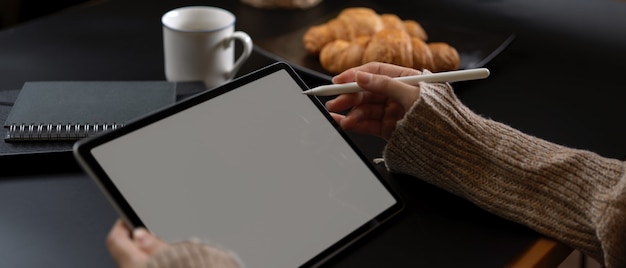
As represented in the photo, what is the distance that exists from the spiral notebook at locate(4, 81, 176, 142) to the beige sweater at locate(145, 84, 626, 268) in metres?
0.31

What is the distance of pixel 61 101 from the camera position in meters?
0.91

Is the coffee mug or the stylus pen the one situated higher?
the stylus pen

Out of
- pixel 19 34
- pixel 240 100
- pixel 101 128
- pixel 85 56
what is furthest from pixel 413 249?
pixel 19 34

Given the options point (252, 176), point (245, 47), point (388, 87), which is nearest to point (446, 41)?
point (245, 47)

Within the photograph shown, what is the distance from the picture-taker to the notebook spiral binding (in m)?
0.85

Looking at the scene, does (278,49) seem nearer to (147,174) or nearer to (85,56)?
(85,56)

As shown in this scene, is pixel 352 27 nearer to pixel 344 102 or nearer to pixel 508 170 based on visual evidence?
pixel 344 102

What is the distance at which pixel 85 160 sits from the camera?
25.4 inches

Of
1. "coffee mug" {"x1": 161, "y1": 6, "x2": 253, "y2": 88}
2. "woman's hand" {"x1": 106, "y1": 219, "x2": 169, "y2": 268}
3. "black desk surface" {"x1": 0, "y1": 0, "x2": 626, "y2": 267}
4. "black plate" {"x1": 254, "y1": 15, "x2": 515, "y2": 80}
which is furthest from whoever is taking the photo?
"black plate" {"x1": 254, "y1": 15, "x2": 515, "y2": 80}

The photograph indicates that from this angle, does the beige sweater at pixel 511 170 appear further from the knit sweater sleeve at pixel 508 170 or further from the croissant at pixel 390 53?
the croissant at pixel 390 53

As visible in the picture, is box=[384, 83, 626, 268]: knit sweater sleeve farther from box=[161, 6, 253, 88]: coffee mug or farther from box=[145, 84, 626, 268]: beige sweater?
box=[161, 6, 253, 88]: coffee mug

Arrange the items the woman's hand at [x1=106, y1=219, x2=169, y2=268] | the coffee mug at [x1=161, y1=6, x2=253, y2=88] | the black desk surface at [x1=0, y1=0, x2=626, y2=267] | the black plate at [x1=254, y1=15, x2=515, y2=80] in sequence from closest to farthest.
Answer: the woman's hand at [x1=106, y1=219, x2=169, y2=268]
the black desk surface at [x1=0, y1=0, x2=626, y2=267]
the coffee mug at [x1=161, y1=6, x2=253, y2=88]
the black plate at [x1=254, y1=15, x2=515, y2=80]

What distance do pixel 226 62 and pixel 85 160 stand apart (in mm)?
456

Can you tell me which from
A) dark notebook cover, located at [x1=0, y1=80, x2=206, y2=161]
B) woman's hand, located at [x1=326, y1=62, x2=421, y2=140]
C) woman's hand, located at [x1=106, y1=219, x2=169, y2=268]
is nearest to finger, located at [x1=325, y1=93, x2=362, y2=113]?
woman's hand, located at [x1=326, y1=62, x2=421, y2=140]
